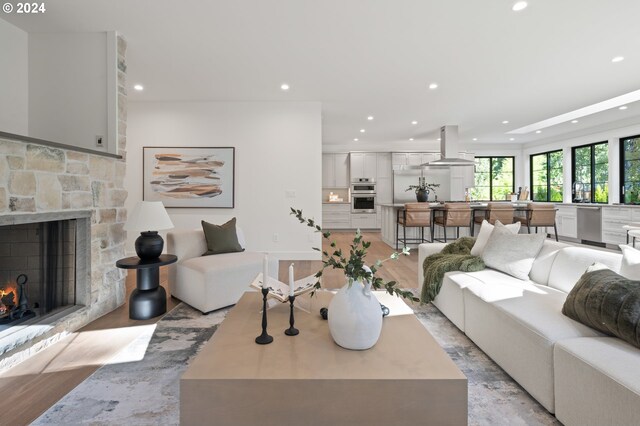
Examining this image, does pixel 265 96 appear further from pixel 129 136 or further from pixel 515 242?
pixel 515 242

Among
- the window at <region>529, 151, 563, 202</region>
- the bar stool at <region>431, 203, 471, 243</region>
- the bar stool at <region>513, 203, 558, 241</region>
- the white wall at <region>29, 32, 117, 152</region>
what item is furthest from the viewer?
the window at <region>529, 151, 563, 202</region>

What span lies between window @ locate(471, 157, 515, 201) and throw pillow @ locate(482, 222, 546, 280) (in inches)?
296

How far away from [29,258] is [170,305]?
115cm

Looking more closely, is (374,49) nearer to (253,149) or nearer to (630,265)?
(253,149)

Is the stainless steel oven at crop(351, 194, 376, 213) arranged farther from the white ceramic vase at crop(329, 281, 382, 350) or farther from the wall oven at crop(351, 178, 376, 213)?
the white ceramic vase at crop(329, 281, 382, 350)

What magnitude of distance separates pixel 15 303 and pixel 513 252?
3.75 metres

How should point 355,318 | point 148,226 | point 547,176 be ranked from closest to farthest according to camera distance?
point 355,318, point 148,226, point 547,176

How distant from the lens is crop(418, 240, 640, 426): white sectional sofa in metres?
1.19

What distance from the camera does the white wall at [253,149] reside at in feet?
16.9

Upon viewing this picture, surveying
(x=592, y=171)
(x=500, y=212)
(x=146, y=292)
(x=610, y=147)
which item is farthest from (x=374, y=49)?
(x=592, y=171)

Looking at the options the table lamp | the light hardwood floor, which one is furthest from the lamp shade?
the light hardwood floor

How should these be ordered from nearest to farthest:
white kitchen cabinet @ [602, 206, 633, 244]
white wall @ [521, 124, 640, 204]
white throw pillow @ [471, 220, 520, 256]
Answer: white throw pillow @ [471, 220, 520, 256] < white kitchen cabinet @ [602, 206, 633, 244] < white wall @ [521, 124, 640, 204]

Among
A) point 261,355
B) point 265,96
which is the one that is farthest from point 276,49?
point 261,355

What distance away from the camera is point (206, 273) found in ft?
9.09
